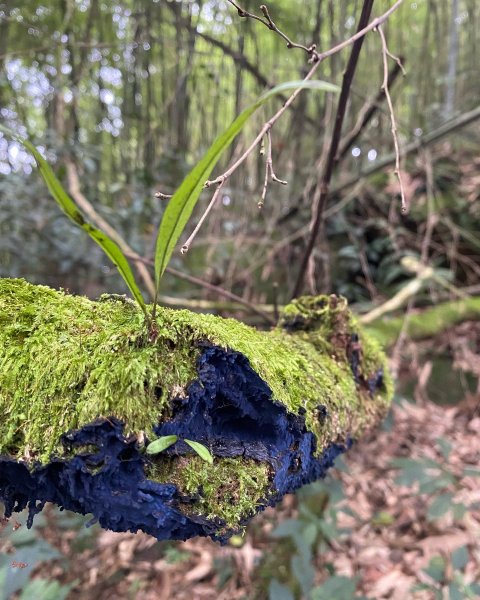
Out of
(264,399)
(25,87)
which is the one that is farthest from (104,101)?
(264,399)

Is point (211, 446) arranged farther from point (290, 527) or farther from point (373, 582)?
point (373, 582)

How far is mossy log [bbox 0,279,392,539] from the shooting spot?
610 mm

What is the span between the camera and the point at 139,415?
624mm

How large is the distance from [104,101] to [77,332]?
3362 millimetres

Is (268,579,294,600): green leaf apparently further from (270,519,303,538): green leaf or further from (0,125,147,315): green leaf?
(0,125,147,315): green leaf

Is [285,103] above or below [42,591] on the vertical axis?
above

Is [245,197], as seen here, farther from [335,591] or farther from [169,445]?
[169,445]

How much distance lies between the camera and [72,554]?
229 centimetres

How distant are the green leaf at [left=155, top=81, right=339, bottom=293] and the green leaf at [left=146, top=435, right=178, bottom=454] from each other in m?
0.23

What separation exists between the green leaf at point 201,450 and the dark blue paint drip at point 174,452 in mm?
13

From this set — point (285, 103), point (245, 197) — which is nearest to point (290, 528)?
point (285, 103)

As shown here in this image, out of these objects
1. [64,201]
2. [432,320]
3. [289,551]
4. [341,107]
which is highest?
[341,107]

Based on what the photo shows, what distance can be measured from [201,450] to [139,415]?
0.34ft

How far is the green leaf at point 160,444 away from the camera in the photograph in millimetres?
609
